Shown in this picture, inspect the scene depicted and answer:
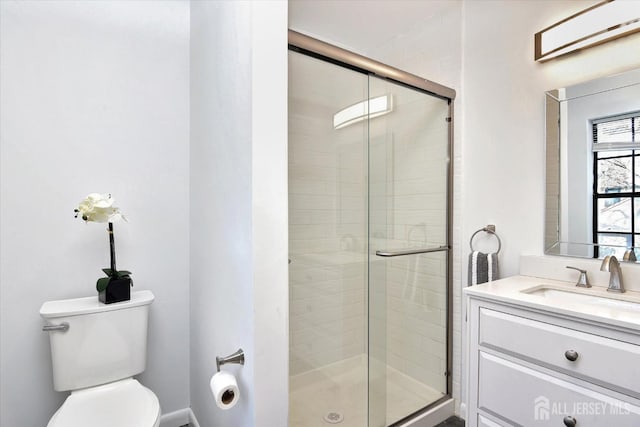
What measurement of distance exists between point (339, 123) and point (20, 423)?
207cm

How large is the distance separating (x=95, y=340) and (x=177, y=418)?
0.74 m

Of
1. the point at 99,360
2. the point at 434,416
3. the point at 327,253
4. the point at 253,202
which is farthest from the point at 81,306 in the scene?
the point at 434,416

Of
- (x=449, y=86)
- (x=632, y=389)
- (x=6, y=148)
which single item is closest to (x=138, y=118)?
(x=6, y=148)

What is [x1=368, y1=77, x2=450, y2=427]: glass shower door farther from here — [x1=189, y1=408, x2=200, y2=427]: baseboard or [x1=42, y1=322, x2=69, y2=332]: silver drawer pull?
[x1=42, y1=322, x2=69, y2=332]: silver drawer pull

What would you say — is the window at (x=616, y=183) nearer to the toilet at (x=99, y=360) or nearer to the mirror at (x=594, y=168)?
the mirror at (x=594, y=168)

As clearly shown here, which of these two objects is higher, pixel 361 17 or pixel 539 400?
pixel 361 17

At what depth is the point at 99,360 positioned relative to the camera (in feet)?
4.90

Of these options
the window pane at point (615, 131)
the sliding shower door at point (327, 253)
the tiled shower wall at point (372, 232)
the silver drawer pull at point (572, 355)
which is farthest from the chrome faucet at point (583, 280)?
the sliding shower door at point (327, 253)

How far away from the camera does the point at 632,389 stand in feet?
3.32

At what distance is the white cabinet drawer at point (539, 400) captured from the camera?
1.06 meters

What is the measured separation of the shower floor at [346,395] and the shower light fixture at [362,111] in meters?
1.28

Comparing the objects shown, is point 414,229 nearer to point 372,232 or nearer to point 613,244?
point 372,232

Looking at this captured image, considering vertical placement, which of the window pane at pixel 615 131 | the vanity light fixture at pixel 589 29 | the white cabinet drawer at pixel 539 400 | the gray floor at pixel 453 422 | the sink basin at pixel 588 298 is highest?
the vanity light fixture at pixel 589 29

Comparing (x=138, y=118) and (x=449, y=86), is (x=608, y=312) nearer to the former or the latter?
(x=449, y=86)
